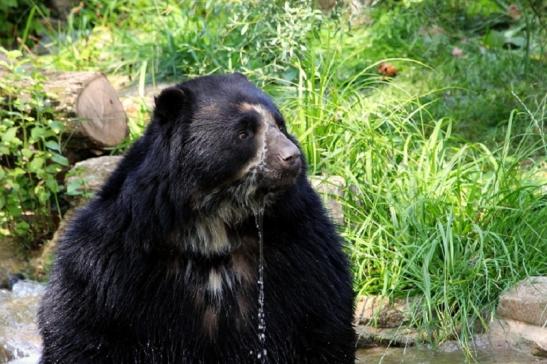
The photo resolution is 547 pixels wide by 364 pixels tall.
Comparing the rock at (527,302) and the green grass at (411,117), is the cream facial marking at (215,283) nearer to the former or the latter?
the green grass at (411,117)

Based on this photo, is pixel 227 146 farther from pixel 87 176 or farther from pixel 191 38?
pixel 191 38

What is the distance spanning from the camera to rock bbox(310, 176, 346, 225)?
715cm

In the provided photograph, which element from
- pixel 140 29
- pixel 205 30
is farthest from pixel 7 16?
pixel 205 30

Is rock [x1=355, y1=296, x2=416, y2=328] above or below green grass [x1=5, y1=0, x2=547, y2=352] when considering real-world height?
below

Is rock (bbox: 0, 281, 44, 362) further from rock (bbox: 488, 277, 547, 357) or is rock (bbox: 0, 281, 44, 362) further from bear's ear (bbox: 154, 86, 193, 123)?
rock (bbox: 488, 277, 547, 357)

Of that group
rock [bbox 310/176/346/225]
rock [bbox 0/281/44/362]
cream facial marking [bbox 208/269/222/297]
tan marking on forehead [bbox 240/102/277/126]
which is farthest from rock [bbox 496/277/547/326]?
rock [bbox 0/281/44/362]

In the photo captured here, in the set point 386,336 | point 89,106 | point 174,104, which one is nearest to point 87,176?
point 89,106

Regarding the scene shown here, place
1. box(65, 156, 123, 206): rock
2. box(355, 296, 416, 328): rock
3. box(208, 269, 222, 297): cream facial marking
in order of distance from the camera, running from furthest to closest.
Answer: box(65, 156, 123, 206): rock
box(355, 296, 416, 328): rock
box(208, 269, 222, 297): cream facial marking

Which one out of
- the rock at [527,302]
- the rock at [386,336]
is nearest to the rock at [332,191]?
the rock at [386,336]

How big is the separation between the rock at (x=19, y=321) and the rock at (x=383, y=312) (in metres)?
1.94

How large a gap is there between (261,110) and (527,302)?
226 cm

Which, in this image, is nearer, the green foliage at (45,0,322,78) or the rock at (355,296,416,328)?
the rock at (355,296,416,328)

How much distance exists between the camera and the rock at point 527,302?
6.30 meters

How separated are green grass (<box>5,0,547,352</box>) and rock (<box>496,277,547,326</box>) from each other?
125 millimetres
